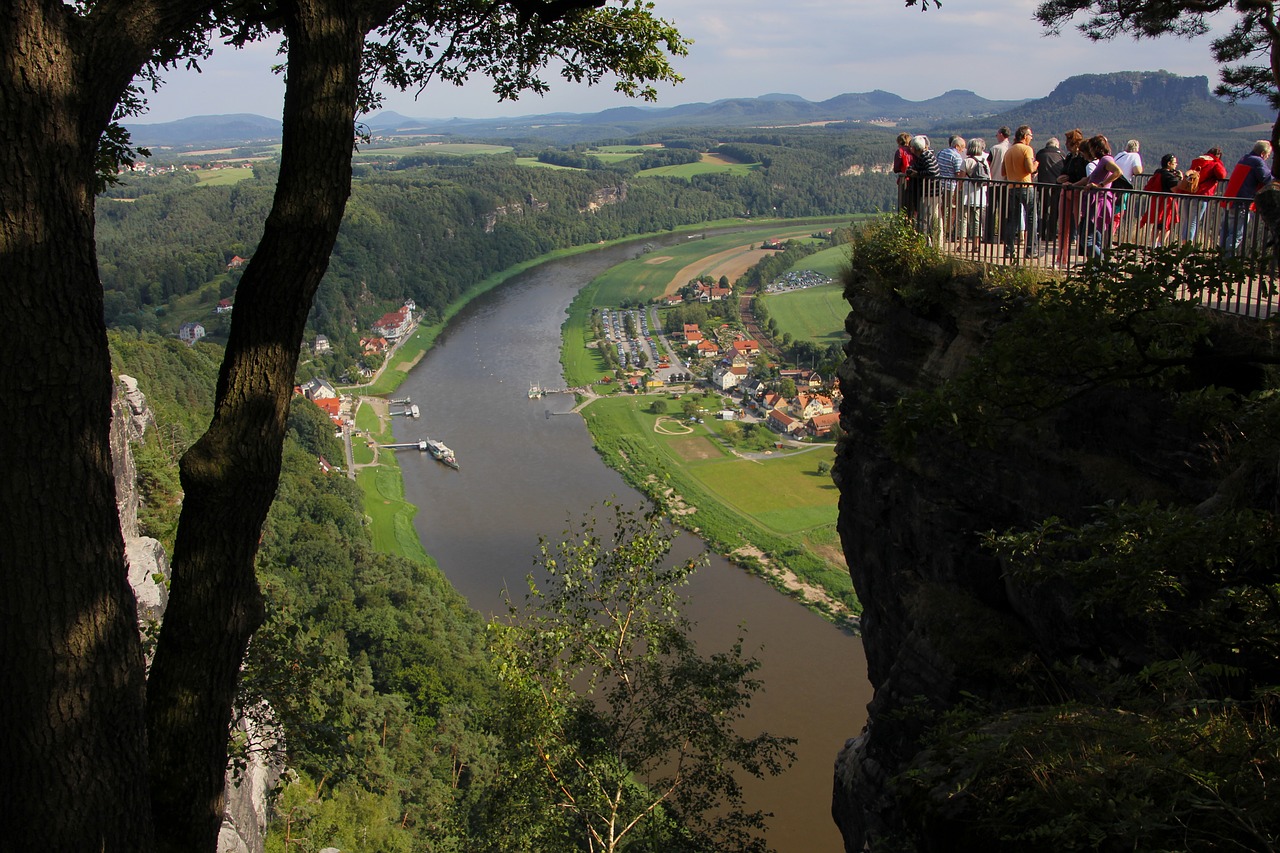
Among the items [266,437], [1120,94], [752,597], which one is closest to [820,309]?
[1120,94]

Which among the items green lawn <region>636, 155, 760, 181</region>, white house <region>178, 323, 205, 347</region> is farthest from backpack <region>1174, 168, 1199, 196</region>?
green lawn <region>636, 155, 760, 181</region>

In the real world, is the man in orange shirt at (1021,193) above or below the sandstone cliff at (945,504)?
above

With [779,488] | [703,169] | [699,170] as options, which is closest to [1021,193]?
[779,488]

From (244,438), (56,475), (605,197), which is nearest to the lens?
(56,475)

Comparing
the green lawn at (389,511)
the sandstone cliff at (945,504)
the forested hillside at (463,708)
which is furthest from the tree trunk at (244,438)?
the green lawn at (389,511)

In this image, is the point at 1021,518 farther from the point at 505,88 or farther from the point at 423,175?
the point at 423,175

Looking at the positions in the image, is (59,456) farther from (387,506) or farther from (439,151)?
(439,151)

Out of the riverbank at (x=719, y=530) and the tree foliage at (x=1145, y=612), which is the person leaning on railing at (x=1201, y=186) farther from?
the riverbank at (x=719, y=530)
